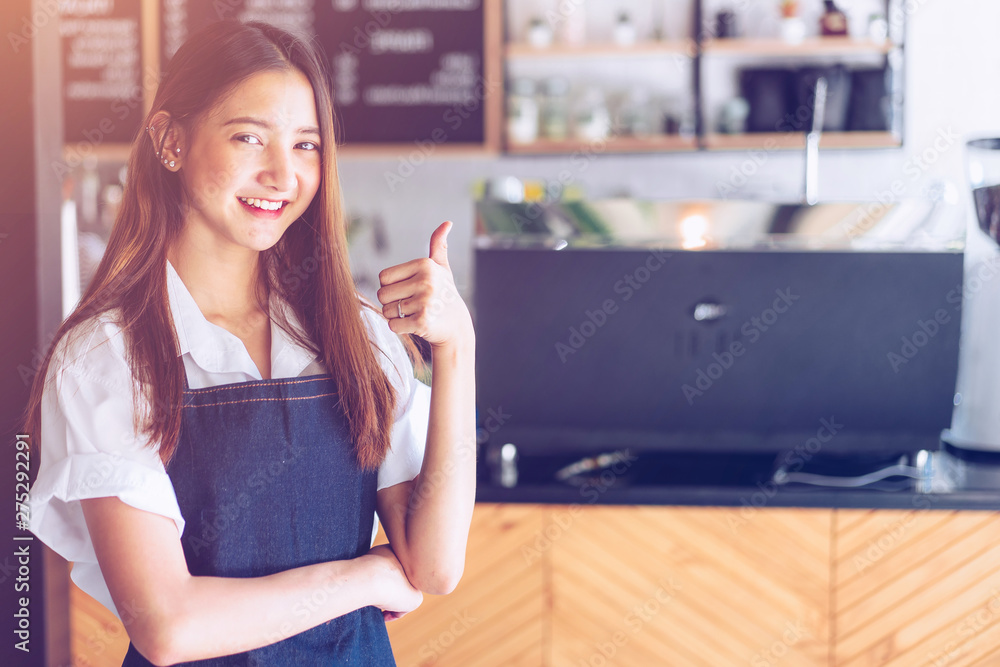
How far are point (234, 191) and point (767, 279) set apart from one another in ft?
3.38

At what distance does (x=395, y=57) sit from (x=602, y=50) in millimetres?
643

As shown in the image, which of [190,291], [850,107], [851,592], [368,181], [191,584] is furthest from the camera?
[368,181]

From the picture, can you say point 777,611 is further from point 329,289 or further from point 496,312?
point 329,289

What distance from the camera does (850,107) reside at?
7.84 feet

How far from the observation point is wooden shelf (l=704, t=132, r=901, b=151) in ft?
7.72

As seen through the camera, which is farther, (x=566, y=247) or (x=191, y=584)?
(x=566, y=247)

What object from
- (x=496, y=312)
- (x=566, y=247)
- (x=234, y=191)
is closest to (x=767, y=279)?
(x=566, y=247)

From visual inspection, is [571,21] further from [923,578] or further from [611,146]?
[923,578]

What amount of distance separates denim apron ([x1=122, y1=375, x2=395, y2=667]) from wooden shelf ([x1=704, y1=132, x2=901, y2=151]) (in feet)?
6.32

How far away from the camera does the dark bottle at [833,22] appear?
7.64 feet

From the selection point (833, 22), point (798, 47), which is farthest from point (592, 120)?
point (833, 22)

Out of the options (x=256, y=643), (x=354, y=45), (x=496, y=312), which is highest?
(x=354, y=45)

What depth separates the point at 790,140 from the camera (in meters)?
2.48

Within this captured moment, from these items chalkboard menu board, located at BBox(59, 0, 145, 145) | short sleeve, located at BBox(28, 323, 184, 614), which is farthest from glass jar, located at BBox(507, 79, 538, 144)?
short sleeve, located at BBox(28, 323, 184, 614)
